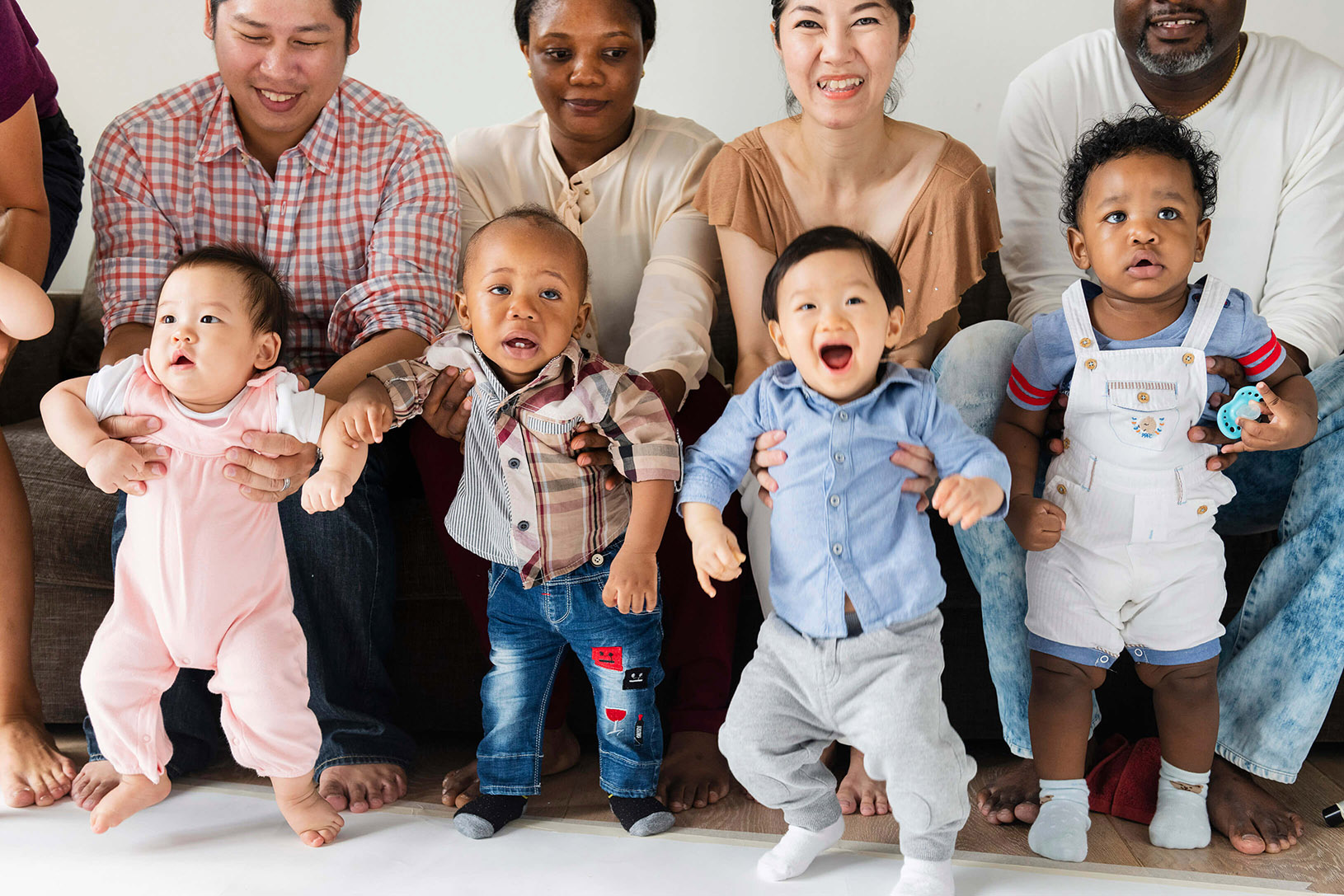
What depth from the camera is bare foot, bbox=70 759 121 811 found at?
1528 mm

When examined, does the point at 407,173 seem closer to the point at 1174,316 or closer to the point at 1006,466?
the point at 1006,466

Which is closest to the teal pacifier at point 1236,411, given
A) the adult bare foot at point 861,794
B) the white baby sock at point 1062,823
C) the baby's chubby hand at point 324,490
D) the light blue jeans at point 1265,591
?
the light blue jeans at point 1265,591

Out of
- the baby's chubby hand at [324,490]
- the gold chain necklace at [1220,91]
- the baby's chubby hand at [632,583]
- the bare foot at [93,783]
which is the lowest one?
the bare foot at [93,783]

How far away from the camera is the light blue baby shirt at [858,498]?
1.32 meters

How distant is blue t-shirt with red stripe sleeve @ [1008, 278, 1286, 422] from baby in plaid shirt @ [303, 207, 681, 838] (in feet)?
1.67

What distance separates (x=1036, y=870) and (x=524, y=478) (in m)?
0.84

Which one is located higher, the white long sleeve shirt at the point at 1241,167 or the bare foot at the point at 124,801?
the white long sleeve shirt at the point at 1241,167

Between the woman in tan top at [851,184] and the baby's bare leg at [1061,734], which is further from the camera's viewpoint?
the woman in tan top at [851,184]

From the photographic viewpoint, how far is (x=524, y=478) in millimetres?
1473

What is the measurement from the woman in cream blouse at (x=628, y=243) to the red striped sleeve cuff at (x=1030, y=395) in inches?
19.2

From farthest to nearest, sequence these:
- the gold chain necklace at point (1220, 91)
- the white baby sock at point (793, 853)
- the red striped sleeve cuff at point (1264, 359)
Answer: the gold chain necklace at point (1220, 91) → the red striped sleeve cuff at point (1264, 359) → the white baby sock at point (793, 853)

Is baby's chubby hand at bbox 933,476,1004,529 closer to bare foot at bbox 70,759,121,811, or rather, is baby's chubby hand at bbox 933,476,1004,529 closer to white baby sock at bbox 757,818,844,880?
white baby sock at bbox 757,818,844,880

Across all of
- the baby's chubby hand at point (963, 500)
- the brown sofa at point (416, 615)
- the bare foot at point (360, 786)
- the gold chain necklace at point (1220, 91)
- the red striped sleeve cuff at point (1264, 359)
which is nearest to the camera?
the baby's chubby hand at point (963, 500)

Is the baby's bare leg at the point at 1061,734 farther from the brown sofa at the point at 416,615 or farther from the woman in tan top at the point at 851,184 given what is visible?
the woman in tan top at the point at 851,184
